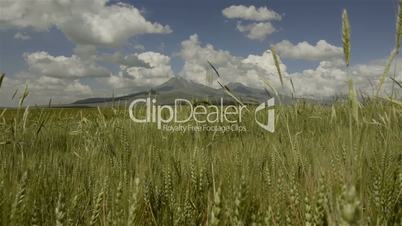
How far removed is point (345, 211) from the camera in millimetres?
621

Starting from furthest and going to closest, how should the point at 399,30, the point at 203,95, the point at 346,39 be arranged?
the point at 203,95 → the point at 399,30 → the point at 346,39

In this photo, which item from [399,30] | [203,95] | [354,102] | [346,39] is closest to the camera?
[354,102]

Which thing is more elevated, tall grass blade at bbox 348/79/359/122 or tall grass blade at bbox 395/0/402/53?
tall grass blade at bbox 395/0/402/53

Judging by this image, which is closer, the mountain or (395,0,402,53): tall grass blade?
(395,0,402,53): tall grass blade

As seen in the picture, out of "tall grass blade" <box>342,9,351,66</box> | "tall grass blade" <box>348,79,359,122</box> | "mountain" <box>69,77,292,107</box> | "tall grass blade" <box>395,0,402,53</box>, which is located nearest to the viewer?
"tall grass blade" <box>348,79,359,122</box>

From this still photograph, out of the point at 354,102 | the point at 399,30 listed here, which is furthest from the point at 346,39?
the point at 399,30

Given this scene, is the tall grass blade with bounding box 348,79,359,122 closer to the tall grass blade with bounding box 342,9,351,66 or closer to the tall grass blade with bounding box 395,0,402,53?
the tall grass blade with bounding box 342,9,351,66

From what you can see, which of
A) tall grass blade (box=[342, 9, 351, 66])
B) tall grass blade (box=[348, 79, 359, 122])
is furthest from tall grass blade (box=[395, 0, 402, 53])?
tall grass blade (box=[348, 79, 359, 122])

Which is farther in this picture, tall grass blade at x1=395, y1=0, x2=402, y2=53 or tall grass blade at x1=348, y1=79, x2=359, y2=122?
tall grass blade at x1=395, y1=0, x2=402, y2=53

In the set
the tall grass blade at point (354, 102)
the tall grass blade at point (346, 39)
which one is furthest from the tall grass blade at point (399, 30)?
the tall grass blade at point (354, 102)

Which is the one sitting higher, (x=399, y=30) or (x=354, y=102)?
(x=399, y=30)

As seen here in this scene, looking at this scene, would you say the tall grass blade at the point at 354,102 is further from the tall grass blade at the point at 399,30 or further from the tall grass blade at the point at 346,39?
the tall grass blade at the point at 399,30

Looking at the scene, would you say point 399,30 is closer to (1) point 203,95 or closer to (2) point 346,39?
(2) point 346,39

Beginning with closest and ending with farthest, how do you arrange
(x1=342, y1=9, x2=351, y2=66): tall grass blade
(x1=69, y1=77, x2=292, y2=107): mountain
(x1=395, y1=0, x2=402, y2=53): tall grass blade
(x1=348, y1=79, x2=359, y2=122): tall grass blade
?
(x1=348, y1=79, x2=359, y2=122): tall grass blade
(x1=342, y1=9, x2=351, y2=66): tall grass blade
(x1=395, y1=0, x2=402, y2=53): tall grass blade
(x1=69, y1=77, x2=292, y2=107): mountain
